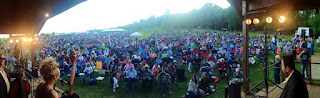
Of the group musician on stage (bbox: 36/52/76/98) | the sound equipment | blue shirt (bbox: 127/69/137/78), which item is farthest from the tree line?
musician on stage (bbox: 36/52/76/98)

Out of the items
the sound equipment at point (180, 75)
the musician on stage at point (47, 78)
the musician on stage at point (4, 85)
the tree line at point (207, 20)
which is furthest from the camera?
the tree line at point (207, 20)

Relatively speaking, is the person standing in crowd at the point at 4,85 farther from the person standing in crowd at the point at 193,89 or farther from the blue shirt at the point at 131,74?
the blue shirt at the point at 131,74

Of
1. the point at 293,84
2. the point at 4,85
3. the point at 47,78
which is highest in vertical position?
the point at 47,78

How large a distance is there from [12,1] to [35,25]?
17.0ft

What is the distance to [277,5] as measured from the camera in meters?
6.65

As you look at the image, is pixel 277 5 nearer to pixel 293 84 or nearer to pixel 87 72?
pixel 293 84

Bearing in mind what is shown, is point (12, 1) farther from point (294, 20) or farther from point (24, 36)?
point (294, 20)

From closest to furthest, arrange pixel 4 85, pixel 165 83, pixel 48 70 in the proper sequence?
pixel 48 70 → pixel 4 85 → pixel 165 83

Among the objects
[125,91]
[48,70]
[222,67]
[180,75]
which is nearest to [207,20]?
[222,67]

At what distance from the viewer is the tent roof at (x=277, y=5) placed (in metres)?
6.36

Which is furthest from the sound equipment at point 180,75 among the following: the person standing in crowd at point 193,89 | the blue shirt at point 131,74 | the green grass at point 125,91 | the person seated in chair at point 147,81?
the person standing in crowd at point 193,89

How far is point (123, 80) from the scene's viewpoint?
11148mm

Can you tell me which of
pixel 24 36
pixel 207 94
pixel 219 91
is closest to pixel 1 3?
pixel 24 36

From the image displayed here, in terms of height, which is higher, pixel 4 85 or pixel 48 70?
pixel 48 70
